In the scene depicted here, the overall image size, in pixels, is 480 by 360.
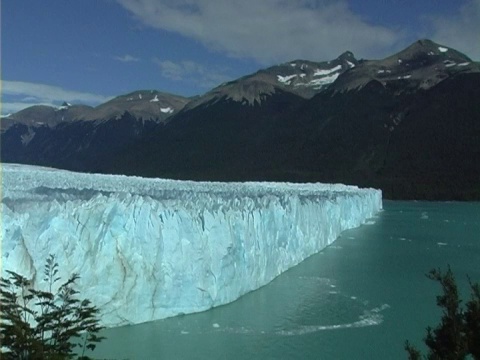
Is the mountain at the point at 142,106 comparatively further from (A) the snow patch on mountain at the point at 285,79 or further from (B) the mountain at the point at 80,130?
(A) the snow patch on mountain at the point at 285,79

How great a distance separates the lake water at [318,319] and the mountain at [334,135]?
34202 mm

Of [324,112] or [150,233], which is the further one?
[324,112]

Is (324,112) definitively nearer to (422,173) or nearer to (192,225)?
(422,173)

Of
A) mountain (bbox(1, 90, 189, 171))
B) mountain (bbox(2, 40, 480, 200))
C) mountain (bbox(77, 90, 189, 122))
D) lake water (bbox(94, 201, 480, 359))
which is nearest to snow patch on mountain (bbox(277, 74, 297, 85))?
mountain (bbox(2, 40, 480, 200))

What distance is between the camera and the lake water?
6.69 meters

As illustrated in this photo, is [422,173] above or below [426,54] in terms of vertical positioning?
below

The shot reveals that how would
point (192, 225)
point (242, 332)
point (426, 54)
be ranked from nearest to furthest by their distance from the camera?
point (242, 332), point (192, 225), point (426, 54)

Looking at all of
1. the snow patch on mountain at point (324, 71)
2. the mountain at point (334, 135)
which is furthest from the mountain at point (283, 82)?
the mountain at point (334, 135)

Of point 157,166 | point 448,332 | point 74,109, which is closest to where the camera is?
point 448,332

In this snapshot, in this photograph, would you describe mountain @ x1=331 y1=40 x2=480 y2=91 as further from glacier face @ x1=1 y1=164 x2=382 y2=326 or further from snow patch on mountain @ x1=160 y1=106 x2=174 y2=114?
glacier face @ x1=1 y1=164 x2=382 y2=326

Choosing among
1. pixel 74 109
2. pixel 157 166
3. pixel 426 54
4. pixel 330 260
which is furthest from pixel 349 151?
pixel 74 109

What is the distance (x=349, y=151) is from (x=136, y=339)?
56.0 metres

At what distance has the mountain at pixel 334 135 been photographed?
51.8 meters

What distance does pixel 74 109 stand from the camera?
412 ft
